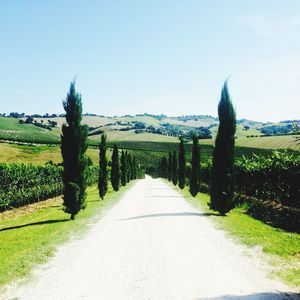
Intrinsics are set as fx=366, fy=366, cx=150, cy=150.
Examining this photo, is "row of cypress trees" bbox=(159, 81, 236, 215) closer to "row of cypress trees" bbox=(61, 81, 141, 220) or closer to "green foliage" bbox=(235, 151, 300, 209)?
"green foliage" bbox=(235, 151, 300, 209)

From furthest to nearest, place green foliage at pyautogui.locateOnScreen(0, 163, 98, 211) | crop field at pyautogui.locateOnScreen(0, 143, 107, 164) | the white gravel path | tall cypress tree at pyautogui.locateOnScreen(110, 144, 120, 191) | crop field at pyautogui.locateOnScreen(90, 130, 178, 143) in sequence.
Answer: crop field at pyautogui.locateOnScreen(90, 130, 178, 143), crop field at pyautogui.locateOnScreen(0, 143, 107, 164), tall cypress tree at pyautogui.locateOnScreen(110, 144, 120, 191), green foliage at pyautogui.locateOnScreen(0, 163, 98, 211), the white gravel path

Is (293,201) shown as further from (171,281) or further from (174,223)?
(171,281)

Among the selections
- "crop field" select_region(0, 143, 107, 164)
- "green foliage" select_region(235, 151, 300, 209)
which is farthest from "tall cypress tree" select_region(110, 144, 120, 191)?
"crop field" select_region(0, 143, 107, 164)

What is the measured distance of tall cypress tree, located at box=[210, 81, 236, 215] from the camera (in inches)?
822

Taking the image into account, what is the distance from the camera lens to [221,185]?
21.2m

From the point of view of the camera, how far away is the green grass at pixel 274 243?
9253 millimetres

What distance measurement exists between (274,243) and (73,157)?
493 inches

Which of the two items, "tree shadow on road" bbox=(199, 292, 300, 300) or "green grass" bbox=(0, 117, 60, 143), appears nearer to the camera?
"tree shadow on road" bbox=(199, 292, 300, 300)

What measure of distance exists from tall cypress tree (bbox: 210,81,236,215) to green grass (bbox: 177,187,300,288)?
2.57m

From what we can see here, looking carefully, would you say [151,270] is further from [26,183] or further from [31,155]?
[31,155]

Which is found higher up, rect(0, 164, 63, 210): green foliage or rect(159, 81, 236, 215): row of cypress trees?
rect(159, 81, 236, 215): row of cypress trees

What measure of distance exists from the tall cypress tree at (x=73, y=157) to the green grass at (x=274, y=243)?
7.97 m

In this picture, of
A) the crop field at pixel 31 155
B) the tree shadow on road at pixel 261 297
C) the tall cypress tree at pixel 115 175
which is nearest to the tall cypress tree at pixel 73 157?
the tree shadow on road at pixel 261 297

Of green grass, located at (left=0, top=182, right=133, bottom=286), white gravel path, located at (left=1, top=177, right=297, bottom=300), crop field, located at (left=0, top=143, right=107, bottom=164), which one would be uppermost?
white gravel path, located at (left=1, top=177, right=297, bottom=300)
